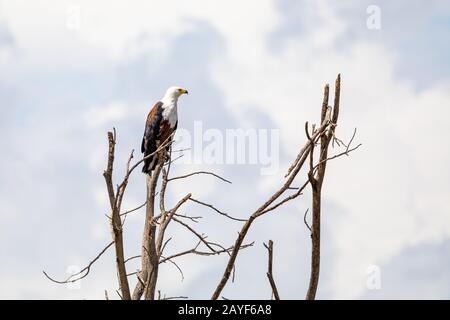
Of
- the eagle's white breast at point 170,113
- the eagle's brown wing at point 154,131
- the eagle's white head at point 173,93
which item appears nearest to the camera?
the eagle's brown wing at point 154,131

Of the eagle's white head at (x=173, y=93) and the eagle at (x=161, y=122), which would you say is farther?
the eagle's white head at (x=173, y=93)

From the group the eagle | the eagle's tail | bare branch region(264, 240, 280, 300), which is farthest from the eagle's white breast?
bare branch region(264, 240, 280, 300)

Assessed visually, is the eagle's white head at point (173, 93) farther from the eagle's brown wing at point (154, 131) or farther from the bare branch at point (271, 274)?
the bare branch at point (271, 274)

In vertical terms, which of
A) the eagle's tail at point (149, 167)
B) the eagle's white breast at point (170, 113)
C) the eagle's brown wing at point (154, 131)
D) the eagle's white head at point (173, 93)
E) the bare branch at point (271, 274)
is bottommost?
the bare branch at point (271, 274)

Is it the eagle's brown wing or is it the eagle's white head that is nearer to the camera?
the eagle's brown wing

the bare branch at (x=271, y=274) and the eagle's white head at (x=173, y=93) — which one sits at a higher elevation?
the eagle's white head at (x=173, y=93)

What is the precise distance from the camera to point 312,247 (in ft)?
16.7

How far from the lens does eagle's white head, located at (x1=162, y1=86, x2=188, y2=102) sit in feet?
35.4

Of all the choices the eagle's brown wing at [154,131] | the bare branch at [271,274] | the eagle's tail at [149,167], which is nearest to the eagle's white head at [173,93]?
the eagle's brown wing at [154,131]

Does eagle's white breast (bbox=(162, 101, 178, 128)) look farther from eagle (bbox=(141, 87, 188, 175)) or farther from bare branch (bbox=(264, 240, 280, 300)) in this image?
bare branch (bbox=(264, 240, 280, 300))

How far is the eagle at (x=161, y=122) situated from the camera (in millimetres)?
10109
